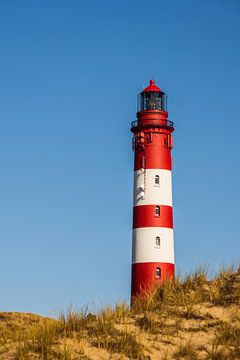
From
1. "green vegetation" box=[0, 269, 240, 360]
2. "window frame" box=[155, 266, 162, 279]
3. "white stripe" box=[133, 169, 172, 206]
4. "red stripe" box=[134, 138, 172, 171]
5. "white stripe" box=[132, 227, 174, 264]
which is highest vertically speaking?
"red stripe" box=[134, 138, 172, 171]

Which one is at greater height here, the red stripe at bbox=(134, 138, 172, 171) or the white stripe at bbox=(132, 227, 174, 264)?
the red stripe at bbox=(134, 138, 172, 171)

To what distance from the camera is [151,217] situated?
43.9m

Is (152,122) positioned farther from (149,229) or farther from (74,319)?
(74,319)

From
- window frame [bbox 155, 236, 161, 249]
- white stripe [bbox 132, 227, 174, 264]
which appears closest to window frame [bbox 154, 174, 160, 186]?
white stripe [bbox 132, 227, 174, 264]

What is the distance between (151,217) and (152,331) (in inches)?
1072

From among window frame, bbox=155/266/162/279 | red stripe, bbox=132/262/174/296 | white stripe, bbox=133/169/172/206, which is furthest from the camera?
white stripe, bbox=133/169/172/206

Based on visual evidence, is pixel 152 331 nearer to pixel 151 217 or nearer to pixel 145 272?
pixel 145 272

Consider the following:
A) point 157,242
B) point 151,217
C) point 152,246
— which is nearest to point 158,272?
point 152,246

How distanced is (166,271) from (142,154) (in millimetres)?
7741

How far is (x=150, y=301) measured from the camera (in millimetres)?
18516

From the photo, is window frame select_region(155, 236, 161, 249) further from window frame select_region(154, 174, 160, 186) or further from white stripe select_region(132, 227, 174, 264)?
window frame select_region(154, 174, 160, 186)

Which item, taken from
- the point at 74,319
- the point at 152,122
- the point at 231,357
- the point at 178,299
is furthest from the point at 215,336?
the point at 152,122

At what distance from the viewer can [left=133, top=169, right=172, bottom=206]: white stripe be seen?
44562 mm

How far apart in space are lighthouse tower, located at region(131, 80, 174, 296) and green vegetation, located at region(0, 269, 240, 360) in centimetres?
2315
